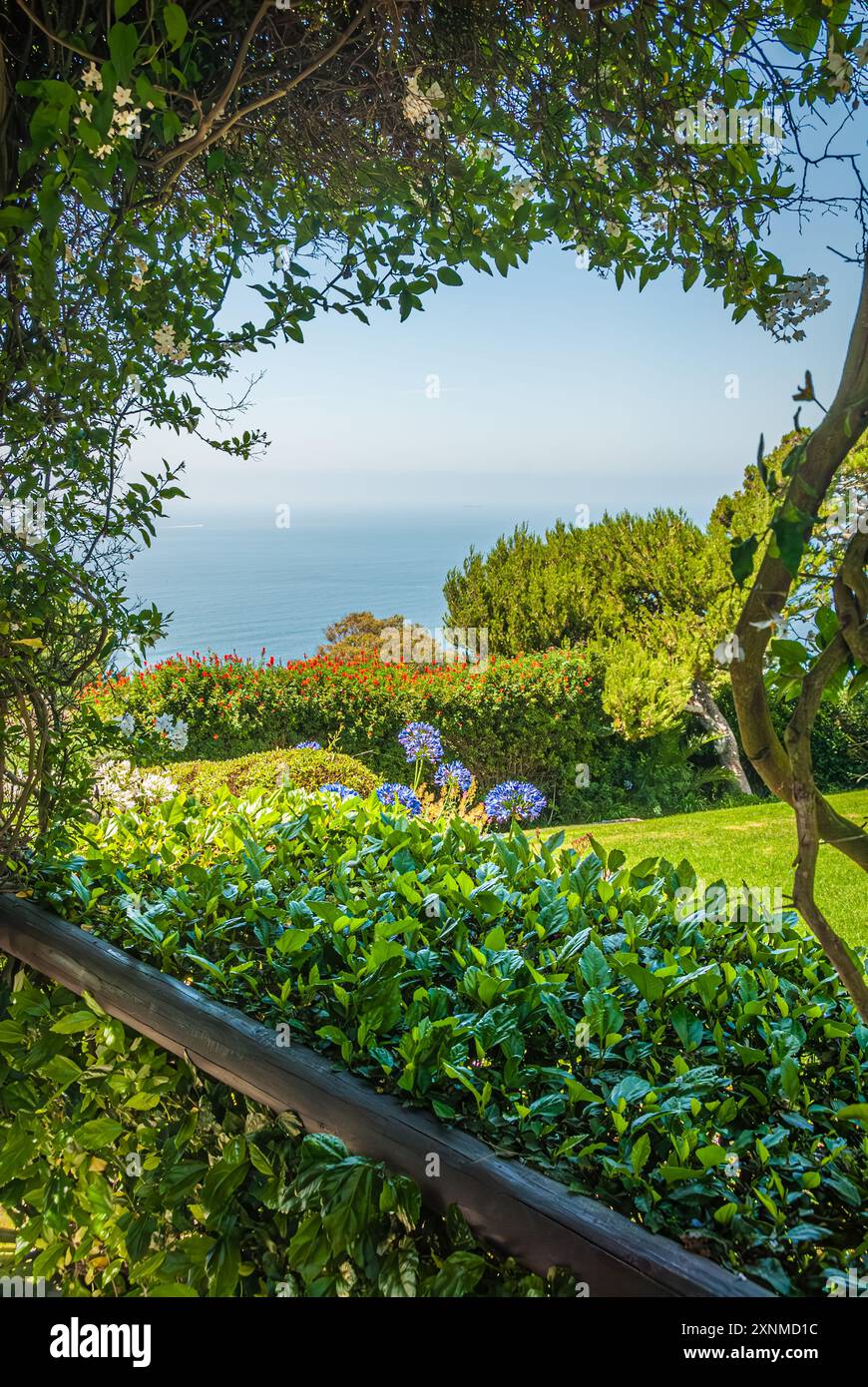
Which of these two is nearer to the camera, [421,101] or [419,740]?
[421,101]

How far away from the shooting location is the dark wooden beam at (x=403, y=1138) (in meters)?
0.98

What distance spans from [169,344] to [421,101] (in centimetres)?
67

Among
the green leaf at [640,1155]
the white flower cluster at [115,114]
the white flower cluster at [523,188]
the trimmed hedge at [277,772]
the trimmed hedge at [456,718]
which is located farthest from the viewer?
the trimmed hedge at [456,718]

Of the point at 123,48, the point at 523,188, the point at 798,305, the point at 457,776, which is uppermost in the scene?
the point at 523,188

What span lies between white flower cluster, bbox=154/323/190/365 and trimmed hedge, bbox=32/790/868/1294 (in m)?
1.05

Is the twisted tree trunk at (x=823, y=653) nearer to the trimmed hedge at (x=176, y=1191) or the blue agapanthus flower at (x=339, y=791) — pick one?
the trimmed hedge at (x=176, y=1191)

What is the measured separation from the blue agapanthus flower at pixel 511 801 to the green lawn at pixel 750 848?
388 mm

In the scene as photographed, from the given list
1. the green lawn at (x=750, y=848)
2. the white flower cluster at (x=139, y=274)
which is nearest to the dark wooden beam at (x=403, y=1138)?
the white flower cluster at (x=139, y=274)

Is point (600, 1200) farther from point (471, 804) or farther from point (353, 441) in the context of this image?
point (353, 441)

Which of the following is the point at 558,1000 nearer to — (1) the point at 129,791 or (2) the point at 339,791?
(1) the point at 129,791

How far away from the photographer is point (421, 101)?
5.52 ft

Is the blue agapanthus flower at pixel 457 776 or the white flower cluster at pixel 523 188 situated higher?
the white flower cluster at pixel 523 188

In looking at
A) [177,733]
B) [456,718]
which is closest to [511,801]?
[456,718]
